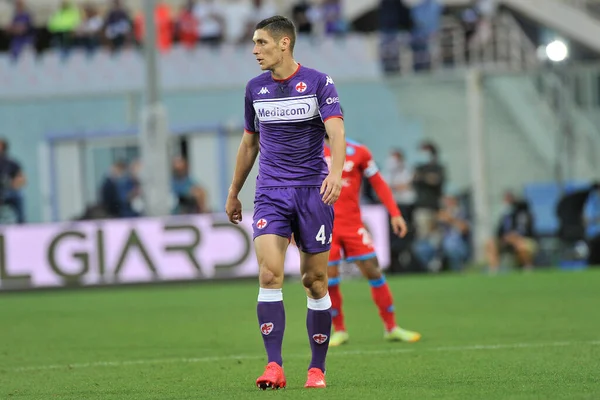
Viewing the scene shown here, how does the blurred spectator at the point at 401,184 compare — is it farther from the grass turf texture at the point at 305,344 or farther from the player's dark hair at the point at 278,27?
the player's dark hair at the point at 278,27

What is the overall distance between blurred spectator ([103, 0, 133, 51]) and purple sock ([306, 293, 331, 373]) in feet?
67.2

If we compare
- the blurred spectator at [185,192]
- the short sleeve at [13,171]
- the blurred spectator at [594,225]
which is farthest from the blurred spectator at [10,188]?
the blurred spectator at [594,225]

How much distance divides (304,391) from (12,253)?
13393 millimetres

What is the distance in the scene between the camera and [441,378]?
8.40 meters

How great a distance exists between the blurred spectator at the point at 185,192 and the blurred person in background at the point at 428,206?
359 cm

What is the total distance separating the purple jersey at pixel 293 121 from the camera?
8.04 metres

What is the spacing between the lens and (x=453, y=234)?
72.8ft

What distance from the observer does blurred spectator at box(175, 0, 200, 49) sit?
28.0 metres

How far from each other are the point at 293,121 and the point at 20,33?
21.5 meters

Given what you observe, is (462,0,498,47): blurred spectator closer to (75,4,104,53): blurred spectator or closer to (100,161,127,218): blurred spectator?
(75,4,104,53): blurred spectator

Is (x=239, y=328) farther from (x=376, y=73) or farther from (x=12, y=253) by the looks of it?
(x=376, y=73)

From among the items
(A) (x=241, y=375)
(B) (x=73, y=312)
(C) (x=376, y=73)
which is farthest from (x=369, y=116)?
(A) (x=241, y=375)

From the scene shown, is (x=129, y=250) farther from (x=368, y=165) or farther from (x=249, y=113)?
(x=249, y=113)

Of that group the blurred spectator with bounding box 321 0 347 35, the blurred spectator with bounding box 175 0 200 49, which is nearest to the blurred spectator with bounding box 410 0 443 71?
the blurred spectator with bounding box 321 0 347 35
